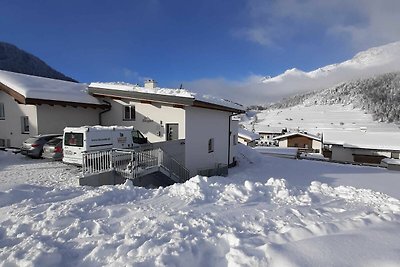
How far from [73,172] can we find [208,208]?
7.50m

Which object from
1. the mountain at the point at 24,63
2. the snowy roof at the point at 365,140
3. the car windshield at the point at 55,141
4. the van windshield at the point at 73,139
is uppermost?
the mountain at the point at 24,63

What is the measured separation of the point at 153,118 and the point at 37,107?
717 centimetres

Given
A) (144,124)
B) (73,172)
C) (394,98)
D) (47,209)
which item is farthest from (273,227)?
(394,98)

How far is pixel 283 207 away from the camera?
661cm

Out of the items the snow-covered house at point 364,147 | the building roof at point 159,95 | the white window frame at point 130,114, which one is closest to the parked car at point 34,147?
the white window frame at point 130,114

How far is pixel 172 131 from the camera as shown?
16109 millimetres

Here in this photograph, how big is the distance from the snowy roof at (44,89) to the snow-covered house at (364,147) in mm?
36122

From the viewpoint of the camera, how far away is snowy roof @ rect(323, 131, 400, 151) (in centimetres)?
3600

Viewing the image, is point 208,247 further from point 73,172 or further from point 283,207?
point 73,172

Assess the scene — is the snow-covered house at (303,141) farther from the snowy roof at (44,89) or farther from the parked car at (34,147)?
the parked car at (34,147)

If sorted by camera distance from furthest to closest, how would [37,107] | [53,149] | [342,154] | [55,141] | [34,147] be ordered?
1. [342,154]
2. [37,107]
3. [34,147]
4. [55,141]
5. [53,149]

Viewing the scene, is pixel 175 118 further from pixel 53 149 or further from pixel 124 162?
pixel 53 149

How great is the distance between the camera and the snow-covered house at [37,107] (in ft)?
50.8

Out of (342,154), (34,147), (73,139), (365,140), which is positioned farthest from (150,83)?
(365,140)
